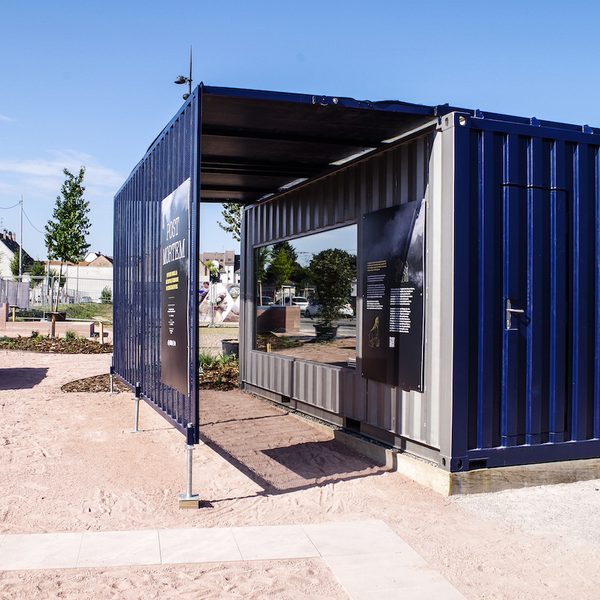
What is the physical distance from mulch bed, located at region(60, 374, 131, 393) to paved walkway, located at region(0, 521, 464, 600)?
7045mm

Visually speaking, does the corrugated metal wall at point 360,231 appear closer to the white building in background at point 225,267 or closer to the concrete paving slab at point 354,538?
the concrete paving slab at point 354,538

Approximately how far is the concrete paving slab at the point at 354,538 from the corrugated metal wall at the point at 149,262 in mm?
1415

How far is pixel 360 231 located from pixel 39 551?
4.68 meters

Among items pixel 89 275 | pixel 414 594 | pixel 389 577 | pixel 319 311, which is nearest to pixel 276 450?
pixel 319 311

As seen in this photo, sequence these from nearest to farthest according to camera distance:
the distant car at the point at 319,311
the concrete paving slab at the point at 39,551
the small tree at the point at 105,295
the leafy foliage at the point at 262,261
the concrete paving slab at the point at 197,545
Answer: the concrete paving slab at the point at 39,551, the concrete paving slab at the point at 197,545, the distant car at the point at 319,311, the leafy foliage at the point at 262,261, the small tree at the point at 105,295

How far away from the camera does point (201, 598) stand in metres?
3.88

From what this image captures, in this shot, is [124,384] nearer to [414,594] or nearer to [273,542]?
[273,542]

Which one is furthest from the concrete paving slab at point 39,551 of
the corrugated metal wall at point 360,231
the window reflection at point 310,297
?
the window reflection at point 310,297

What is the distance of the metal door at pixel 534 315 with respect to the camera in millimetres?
6215

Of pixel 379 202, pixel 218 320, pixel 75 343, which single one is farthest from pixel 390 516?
pixel 218 320

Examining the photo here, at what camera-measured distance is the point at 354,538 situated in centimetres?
491

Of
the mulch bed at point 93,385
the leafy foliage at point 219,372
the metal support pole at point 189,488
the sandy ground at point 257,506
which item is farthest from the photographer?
the leafy foliage at point 219,372

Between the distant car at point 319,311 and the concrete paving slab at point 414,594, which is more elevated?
the distant car at point 319,311

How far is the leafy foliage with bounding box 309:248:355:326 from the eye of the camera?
8.37 meters
